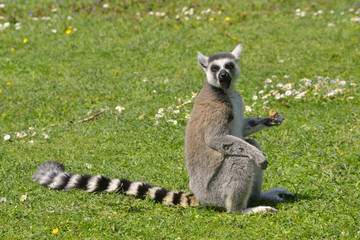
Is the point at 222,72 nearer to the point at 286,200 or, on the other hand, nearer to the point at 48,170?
the point at 286,200

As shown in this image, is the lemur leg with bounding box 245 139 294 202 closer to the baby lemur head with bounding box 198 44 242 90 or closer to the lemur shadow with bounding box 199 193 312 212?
the lemur shadow with bounding box 199 193 312 212

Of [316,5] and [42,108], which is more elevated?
[316,5]

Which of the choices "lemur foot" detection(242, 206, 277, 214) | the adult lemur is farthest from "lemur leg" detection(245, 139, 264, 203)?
"lemur foot" detection(242, 206, 277, 214)

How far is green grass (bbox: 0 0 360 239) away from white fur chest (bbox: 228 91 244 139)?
86 centimetres

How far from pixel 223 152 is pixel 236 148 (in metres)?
0.14

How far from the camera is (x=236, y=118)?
203 inches

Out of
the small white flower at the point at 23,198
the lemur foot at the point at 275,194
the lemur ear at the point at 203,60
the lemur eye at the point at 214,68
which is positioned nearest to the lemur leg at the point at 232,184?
the lemur foot at the point at 275,194

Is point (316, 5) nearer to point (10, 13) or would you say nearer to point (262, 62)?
point (262, 62)

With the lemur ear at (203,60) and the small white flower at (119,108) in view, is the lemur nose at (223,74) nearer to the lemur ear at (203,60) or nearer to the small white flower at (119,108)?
the lemur ear at (203,60)

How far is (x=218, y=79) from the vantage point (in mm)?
5160

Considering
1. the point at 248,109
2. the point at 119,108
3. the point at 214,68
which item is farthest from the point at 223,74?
the point at 119,108

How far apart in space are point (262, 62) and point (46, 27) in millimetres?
5430

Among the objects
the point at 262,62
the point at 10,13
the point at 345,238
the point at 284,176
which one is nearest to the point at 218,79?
the point at 284,176

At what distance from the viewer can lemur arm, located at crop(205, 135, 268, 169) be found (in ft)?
15.9
